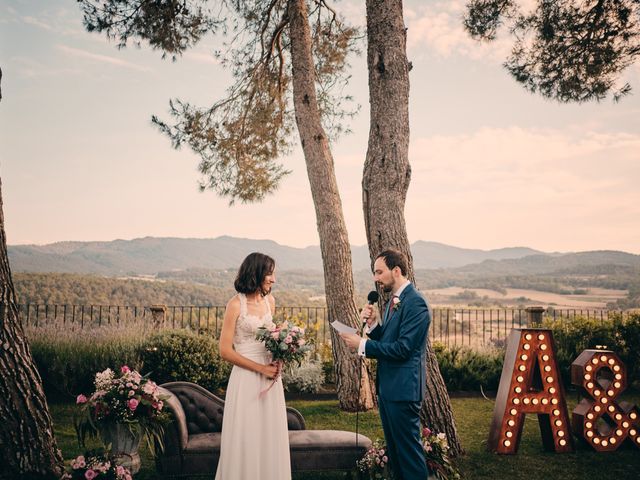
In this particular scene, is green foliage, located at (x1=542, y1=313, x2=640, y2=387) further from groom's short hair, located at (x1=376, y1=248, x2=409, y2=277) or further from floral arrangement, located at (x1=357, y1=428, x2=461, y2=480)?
groom's short hair, located at (x1=376, y1=248, x2=409, y2=277)

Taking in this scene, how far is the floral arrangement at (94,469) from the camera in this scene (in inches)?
142

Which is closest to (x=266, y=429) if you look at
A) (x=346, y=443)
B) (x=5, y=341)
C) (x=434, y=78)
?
(x=346, y=443)

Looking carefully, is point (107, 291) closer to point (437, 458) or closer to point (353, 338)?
point (437, 458)

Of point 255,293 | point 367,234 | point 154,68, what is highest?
point 154,68

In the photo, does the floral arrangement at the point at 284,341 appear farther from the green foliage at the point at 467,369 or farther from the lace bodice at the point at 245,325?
the green foliage at the point at 467,369

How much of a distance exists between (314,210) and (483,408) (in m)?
4.07

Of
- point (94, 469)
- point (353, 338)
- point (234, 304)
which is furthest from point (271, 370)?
point (94, 469)

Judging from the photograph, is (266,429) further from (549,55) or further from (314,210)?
(549,55)

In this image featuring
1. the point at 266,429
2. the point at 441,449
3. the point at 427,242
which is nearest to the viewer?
the point at 266,429

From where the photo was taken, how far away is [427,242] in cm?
11538

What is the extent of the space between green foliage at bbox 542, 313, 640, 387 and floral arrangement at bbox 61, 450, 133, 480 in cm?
797

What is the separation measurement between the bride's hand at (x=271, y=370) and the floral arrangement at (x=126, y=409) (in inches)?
43.3

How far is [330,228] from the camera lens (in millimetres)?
7375

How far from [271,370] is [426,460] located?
4.81 feet
